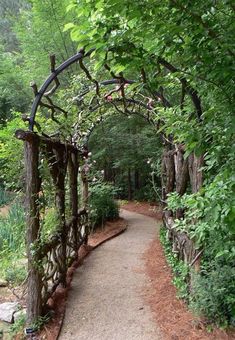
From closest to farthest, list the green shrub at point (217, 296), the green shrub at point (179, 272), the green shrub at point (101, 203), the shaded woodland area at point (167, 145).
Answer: the shaded woodland area at point (167, 145) < the green shrub at point (217, 296) < the green shrub at point (179, 272) < the green shrub at point (101, 203)

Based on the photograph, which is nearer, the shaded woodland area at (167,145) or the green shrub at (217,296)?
the shaded woodland area at (167,145)

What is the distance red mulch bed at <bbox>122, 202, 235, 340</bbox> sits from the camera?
2.99m

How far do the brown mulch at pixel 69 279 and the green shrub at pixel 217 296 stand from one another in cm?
138

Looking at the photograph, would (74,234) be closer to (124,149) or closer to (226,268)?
(226,268)

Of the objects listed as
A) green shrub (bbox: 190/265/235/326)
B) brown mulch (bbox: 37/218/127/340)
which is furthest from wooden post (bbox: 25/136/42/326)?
green shrub (bbox: 190/265/235/326)

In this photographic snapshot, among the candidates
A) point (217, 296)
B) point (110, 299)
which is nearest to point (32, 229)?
point (110, 299)

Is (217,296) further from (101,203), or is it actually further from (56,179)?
(101,203)

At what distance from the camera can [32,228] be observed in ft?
10.8

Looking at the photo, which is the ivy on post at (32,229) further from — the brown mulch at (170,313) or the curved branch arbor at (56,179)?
the brown mulch at (170,313)

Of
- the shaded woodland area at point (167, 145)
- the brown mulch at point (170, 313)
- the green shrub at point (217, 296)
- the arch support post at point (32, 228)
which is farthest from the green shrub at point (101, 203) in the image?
the green shrub at point (217, 296)

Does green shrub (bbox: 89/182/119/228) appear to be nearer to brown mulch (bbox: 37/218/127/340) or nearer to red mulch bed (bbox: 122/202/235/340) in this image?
brown mulch (bbox: 37/218/127/340)

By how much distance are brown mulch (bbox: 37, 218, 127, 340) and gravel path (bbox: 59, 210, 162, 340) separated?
0.23ft

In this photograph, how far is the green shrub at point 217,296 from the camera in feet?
9.68

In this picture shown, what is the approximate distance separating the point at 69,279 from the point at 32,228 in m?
1.59
